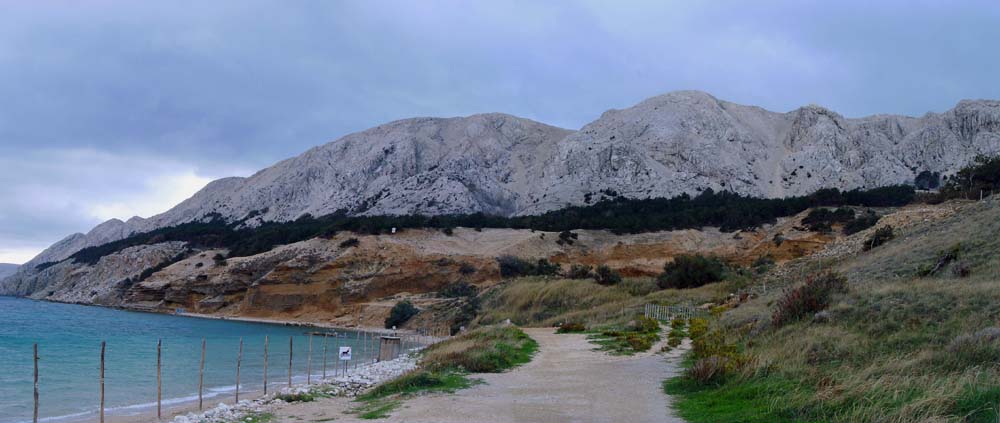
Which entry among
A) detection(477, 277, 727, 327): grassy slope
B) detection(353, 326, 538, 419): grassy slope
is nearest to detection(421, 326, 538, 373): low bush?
detection(353, 326, 538, 419): grassy slope

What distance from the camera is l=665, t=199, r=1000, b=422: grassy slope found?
7551 millimetres

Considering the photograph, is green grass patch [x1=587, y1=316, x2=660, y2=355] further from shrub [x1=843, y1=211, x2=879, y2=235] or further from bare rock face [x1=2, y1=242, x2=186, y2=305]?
bare rock face [x1=2, y1=242, x2=186, y2=305]

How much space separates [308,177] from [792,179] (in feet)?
239

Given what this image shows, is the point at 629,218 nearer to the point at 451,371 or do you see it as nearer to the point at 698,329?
the point at 698,329

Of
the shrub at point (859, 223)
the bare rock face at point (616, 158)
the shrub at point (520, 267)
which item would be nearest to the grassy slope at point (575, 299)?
the shrub at point (520, 267)

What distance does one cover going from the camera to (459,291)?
54.5 metres

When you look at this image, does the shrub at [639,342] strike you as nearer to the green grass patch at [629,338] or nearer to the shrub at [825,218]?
the green grass patch at [629,338]

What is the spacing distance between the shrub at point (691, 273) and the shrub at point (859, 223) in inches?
580

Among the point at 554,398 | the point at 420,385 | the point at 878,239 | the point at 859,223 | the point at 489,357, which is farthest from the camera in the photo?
the point at 859,223

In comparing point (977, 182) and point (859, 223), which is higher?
point (977, 182)

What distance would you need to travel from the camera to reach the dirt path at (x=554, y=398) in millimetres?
10688

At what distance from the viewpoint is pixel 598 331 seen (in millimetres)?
28297

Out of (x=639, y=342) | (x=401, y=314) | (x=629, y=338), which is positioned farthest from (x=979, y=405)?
(x=401, y=314)

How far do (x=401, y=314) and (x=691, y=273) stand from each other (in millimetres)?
21317
